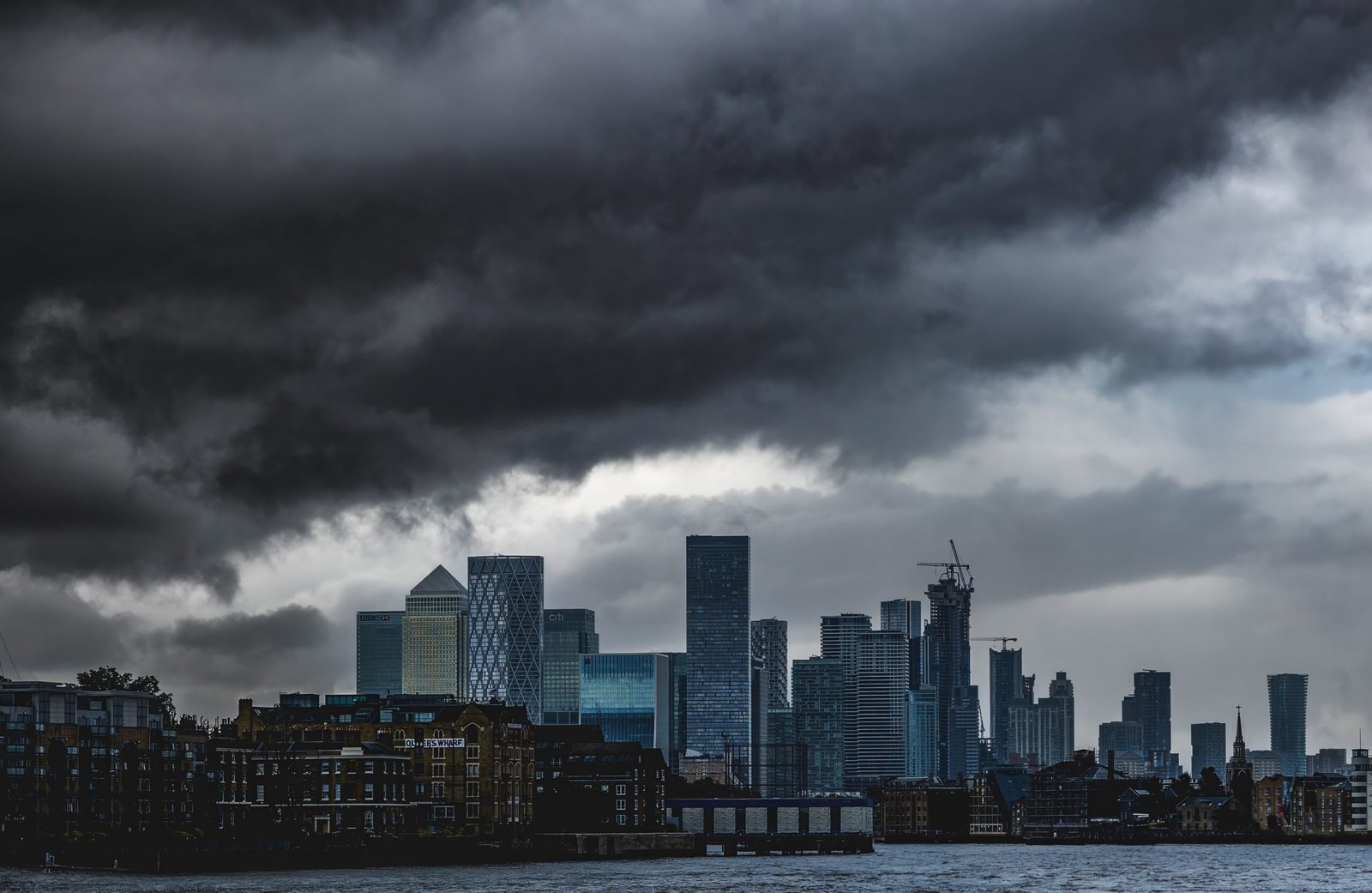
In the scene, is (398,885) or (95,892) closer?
(95,892)

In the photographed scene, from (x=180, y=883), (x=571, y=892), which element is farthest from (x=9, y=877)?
(x=571, y=892)

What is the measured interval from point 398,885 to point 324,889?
12.2 meters

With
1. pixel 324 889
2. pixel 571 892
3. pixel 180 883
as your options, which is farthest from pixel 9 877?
pixel 571 892

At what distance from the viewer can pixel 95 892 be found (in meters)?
175

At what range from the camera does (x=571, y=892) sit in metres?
194

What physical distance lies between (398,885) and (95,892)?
32570 mm

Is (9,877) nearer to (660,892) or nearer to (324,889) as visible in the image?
(324,889)

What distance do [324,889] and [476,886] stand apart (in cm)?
1733

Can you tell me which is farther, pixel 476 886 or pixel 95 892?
pixel 476 886

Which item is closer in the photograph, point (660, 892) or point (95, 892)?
point (95, 892)

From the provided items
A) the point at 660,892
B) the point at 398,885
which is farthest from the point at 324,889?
the point at 660,892

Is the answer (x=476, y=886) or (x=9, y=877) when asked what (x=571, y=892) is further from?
(x=9, y=877)

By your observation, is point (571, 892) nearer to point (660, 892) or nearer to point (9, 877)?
point (660, 892)

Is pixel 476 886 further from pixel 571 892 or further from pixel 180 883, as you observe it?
pixel 180 883
